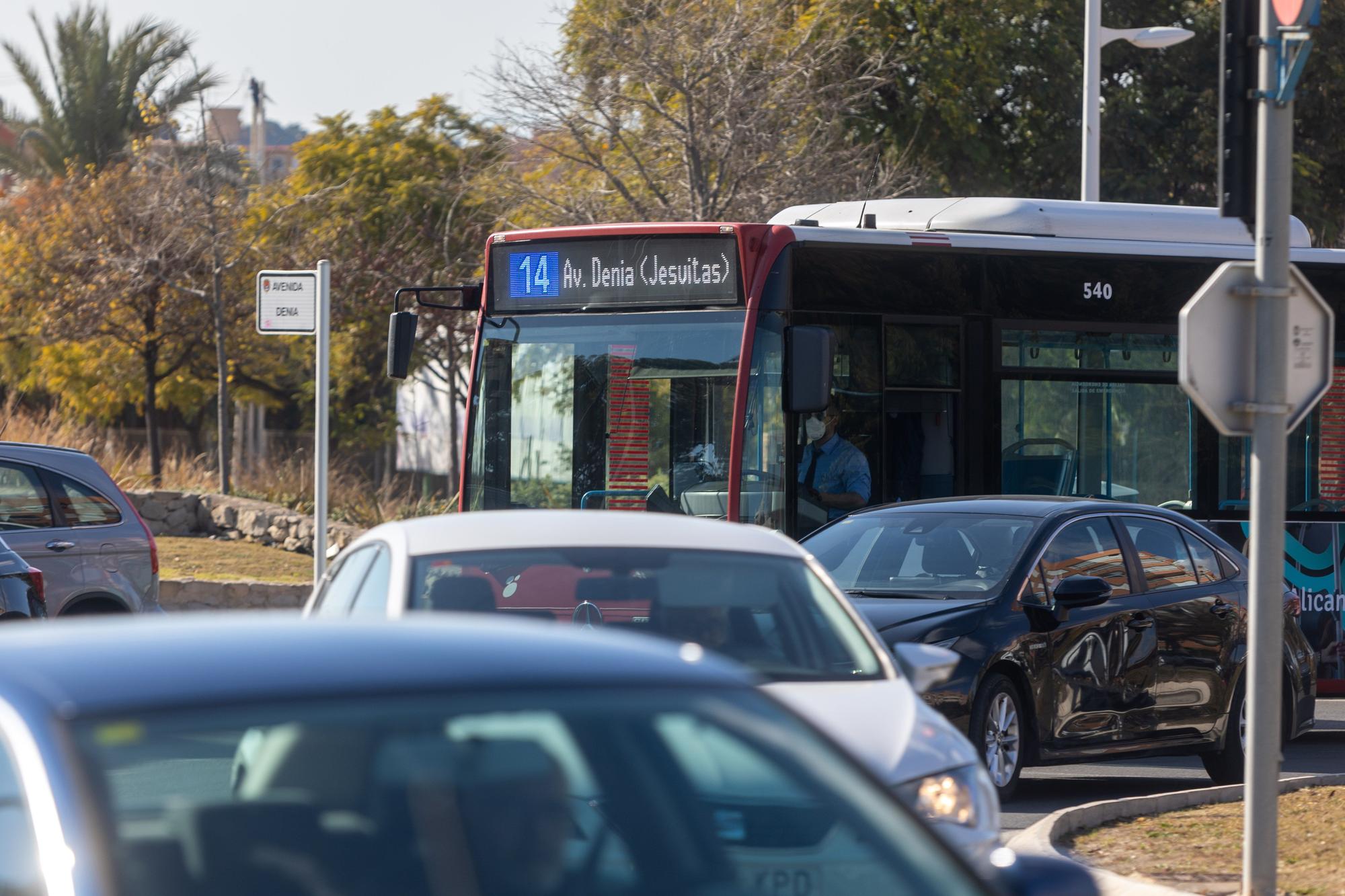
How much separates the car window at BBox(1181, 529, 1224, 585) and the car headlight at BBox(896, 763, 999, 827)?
17.9 feet

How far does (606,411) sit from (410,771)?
924cm

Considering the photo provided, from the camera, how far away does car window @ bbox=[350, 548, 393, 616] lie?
18.9 feet

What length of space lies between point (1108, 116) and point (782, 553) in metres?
24.4

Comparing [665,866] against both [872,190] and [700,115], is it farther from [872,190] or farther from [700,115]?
[872,190]

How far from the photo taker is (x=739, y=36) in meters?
22.8

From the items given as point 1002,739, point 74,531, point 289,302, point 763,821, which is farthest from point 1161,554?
point 763,821

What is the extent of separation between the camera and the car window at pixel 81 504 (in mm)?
12281

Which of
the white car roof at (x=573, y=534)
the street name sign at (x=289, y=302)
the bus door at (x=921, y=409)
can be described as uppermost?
the street name sign at (x=289, y=302)

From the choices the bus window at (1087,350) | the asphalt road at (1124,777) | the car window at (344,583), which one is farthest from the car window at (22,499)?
the asphalt road at (1124,777)

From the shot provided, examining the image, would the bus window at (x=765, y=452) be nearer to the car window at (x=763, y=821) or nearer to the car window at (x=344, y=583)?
the car window at (x=344, y=583)

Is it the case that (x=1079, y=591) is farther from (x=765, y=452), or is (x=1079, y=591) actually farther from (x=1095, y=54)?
(x=1095, y=54)

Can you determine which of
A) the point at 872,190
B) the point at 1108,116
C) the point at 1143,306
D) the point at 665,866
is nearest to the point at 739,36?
the point at 872,190

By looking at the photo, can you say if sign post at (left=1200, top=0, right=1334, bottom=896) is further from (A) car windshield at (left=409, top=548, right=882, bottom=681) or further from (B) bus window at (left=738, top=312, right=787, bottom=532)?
(B) bus window at (left=738, top=312, right=787, bottom=532)

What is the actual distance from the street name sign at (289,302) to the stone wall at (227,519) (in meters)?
8.30
